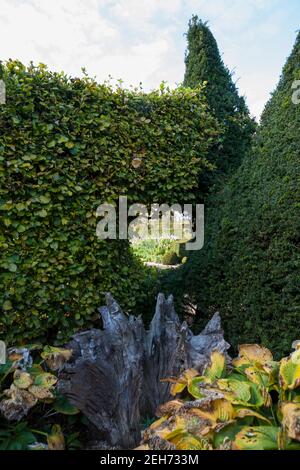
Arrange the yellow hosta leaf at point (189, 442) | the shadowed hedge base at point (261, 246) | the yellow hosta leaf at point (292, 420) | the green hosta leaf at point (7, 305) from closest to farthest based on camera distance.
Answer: the yellow hosta leaf at point (292, 420)
the yellow hosta leaf at point (189, 442)
the shadowed hedge base at point (261, 246)
the green hosta leaf at point (7, 305)

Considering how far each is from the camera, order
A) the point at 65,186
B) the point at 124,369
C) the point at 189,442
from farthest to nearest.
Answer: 1. the point at 65,186
2. the point at 124,369
3. the point at 189,442

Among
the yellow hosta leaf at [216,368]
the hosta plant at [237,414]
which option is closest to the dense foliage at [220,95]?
the yellow hosta leaf at [216,368]

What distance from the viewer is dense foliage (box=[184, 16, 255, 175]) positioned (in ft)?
15.2

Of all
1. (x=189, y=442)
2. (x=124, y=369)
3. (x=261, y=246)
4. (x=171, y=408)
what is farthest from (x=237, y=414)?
(x=261, y=246)

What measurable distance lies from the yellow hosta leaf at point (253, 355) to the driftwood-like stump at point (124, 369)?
0.94 ft

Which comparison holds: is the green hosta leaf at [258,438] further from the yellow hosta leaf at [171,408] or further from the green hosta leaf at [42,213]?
the green hosta leaf at [42,213]

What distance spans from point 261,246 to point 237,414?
1.58 metres

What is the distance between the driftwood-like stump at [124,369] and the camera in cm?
261

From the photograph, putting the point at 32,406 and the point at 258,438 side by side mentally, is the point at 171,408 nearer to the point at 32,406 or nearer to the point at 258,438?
the point at 258,438

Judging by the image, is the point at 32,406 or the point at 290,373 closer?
the point at 290,373

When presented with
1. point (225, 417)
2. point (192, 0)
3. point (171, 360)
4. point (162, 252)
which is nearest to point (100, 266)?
point (171, 360)

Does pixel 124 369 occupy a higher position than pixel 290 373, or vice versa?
pixel 290 373

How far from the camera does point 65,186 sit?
348cm

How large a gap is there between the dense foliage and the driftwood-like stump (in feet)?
7.51
